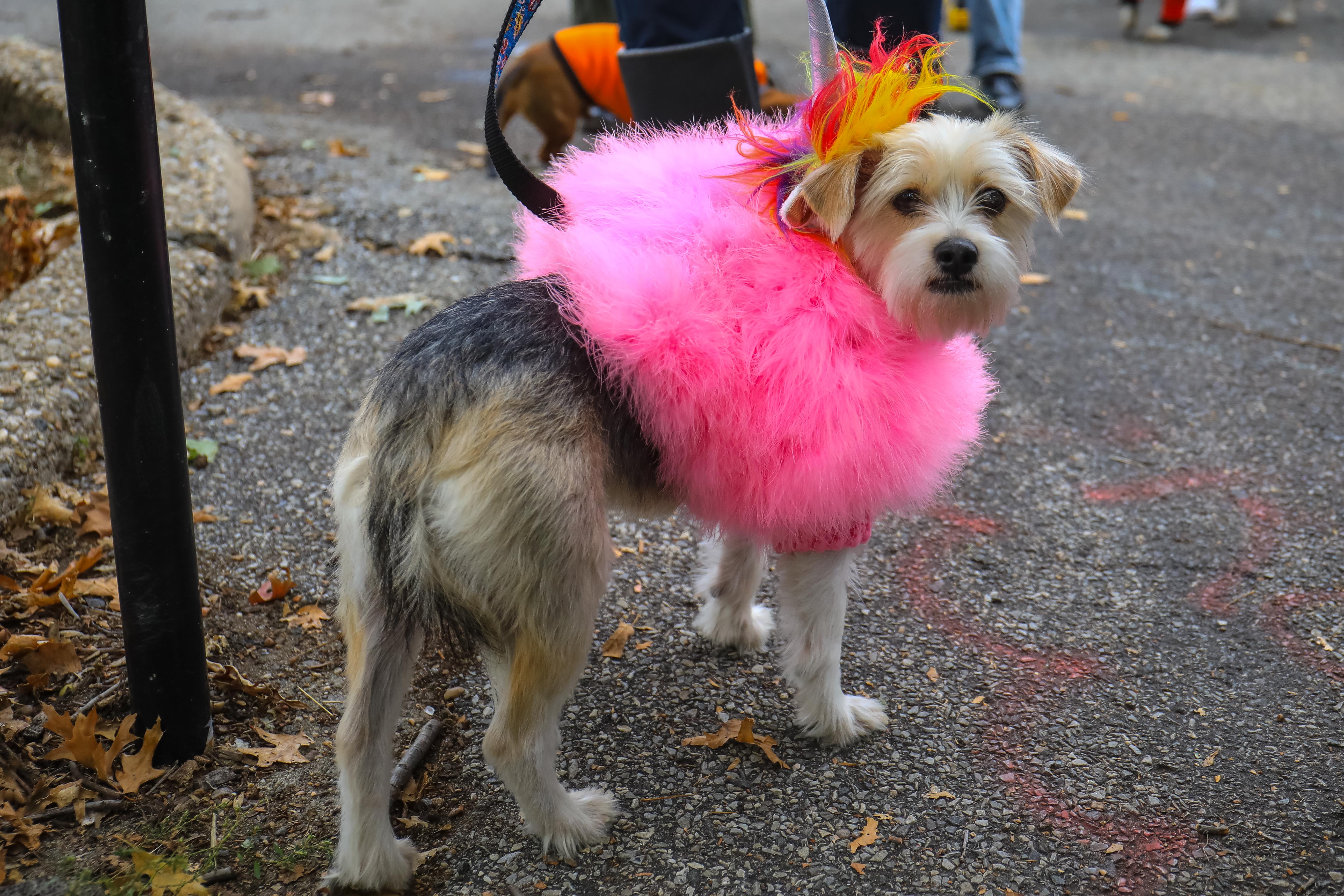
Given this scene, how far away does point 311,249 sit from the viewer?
5.21 meters

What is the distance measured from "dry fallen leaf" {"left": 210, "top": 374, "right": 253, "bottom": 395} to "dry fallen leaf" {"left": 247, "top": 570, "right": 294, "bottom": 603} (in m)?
1.26

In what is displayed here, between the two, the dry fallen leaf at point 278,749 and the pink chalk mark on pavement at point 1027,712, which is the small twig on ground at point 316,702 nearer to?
the dry fallen leaf at point 278,749

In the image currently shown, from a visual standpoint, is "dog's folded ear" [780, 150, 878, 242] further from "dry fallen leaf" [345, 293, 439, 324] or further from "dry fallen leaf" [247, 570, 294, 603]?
"dry fallen leaf" [345, 293, 439, 324]

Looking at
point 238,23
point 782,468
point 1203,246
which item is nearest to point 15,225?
point 782,468

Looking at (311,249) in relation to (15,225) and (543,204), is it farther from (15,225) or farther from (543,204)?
(543,204)

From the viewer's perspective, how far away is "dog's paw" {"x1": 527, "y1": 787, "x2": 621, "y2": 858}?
7.74ft

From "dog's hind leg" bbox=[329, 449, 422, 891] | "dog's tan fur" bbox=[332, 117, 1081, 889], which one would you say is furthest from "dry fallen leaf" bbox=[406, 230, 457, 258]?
"dog's hind leg" bbox=[329, 449, 422, 891]

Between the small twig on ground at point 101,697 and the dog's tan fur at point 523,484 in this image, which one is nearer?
the dog's tan fur at point 523,484

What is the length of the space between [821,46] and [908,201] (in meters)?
0.51

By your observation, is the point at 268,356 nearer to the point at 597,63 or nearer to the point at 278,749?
the point at 278,749

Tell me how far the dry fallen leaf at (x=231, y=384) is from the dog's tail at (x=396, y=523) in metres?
2.18

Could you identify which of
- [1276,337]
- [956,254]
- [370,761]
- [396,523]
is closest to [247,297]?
[396,523]

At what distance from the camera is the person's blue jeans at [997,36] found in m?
6.45

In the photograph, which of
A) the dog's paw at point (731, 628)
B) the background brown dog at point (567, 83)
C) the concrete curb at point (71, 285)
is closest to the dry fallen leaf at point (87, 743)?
the concrete curb at point (71, 285)
